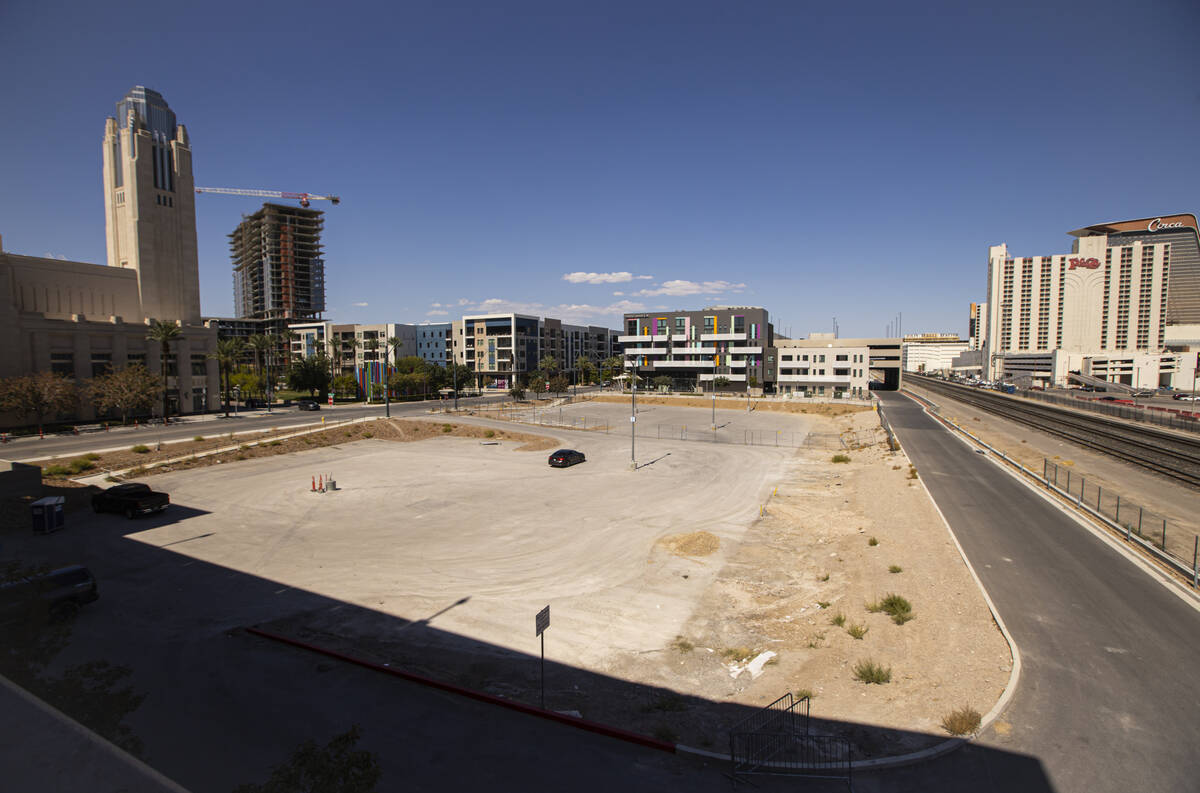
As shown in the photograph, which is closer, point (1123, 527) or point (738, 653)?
point (738, 653)

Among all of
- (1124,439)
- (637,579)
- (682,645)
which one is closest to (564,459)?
(637,579)

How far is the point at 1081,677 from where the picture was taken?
41.1ft

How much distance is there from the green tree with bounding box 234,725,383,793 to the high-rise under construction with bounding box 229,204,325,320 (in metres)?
193

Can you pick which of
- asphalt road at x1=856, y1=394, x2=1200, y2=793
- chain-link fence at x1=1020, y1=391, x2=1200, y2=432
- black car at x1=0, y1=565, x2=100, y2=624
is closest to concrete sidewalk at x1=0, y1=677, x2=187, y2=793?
black car at x1=0, y1=565, x2=100, y2=624

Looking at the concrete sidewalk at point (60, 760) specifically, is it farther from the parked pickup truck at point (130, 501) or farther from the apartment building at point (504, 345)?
the apartment building at point (504, 345)

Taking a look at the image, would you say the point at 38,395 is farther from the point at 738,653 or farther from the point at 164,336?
the point at 738,653

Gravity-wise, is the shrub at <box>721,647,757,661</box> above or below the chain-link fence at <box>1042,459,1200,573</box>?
below

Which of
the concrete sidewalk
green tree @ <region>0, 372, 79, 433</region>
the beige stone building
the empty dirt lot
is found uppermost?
the beige stone building

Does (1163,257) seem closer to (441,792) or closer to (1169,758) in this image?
(1169,758)

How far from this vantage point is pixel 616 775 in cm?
944

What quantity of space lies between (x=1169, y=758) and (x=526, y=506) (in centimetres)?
2563

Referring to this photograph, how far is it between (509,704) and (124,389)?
7047 centimetres

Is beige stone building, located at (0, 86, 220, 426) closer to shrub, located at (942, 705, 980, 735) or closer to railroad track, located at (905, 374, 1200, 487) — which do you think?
shrub, located at (942, 705, 980, 735)

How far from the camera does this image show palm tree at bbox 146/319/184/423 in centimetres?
6506
